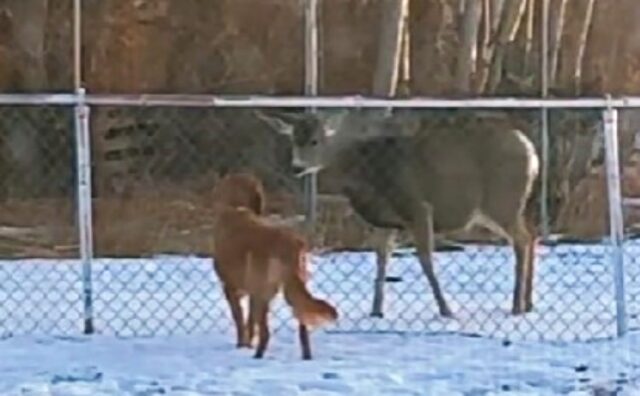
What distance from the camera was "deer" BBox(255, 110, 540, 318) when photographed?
8.16 m

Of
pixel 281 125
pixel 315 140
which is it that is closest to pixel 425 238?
pixel 315 140

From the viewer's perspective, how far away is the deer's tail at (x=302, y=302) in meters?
6.29

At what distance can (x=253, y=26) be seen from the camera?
15242mm

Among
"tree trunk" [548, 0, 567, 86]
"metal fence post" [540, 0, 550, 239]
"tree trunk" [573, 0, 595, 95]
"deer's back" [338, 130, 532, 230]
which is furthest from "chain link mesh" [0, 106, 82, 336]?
"tree trunk" [573, 0, 595, 95]

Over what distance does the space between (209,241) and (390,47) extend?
379 cm

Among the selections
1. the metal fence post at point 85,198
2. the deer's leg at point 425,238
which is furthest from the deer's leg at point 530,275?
the metal fence post at point 85,198

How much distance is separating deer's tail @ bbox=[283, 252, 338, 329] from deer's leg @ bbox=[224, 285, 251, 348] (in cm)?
47

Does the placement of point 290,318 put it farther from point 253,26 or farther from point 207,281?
point 253,26

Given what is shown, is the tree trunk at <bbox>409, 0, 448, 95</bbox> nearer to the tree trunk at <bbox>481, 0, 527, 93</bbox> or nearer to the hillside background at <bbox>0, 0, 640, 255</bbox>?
the hillside background at <bbox>0, 0, 640, 255</bbox>

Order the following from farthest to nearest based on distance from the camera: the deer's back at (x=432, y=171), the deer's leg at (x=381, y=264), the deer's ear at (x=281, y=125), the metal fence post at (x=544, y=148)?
the metal fence post at (x=544, y=148), the deer's ear at (x=281, y=125), the deer's back at (x=432, y=171), the deer's leg at (x=381, y=264)

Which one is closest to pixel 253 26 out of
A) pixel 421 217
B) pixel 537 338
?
pixel 421 217

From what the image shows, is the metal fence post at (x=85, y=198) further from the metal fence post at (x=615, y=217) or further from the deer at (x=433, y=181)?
the metal fence post at (x=615, y=217)

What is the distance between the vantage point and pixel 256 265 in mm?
6480

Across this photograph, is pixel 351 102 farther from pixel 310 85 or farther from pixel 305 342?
pixel 310 85
